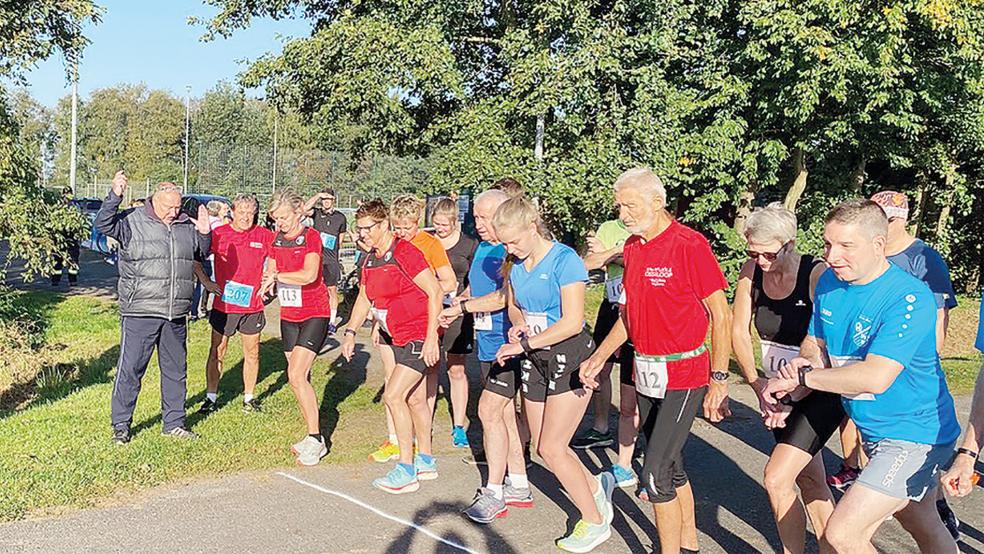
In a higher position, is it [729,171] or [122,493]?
[729,171]

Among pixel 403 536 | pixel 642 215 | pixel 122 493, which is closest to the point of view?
pixel 642 215

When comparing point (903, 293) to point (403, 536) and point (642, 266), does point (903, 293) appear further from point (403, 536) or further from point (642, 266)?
point (403, 536)

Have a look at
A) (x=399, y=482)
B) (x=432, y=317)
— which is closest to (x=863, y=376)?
(x=432, y=317)

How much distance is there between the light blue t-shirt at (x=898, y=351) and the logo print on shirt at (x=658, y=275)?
893 millimetres

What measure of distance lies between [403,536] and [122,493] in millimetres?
2056

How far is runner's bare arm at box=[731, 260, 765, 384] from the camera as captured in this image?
16.0ft

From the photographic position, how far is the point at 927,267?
5898mm

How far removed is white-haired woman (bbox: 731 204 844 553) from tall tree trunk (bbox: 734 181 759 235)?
14684mm

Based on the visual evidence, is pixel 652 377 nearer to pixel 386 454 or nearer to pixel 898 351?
pixel 898 351

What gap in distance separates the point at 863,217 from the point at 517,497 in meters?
3.26

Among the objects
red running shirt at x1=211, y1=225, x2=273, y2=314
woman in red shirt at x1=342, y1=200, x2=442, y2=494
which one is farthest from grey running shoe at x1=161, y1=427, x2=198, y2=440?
woman in red shirt at x1=342, y1=200, x2=442, y2=494

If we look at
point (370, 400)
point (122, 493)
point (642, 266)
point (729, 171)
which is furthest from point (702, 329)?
point (729, 171)

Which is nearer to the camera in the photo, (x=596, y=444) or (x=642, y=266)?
(x=642, y=266)

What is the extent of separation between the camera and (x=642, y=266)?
15.2 ft
